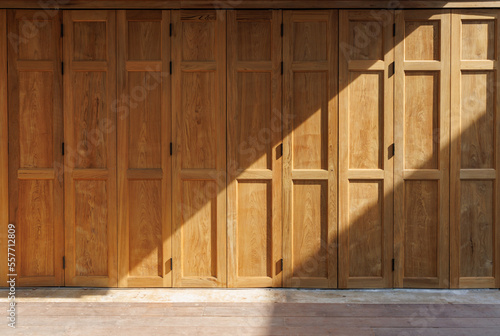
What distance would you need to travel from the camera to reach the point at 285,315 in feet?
12.4

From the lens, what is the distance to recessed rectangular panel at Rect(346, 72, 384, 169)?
4309 mm

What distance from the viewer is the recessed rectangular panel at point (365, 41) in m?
4.29

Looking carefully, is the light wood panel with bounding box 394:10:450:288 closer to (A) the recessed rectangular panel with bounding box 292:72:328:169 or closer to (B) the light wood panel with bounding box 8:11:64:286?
(A) the recessed rectangular panel with bounding box 292:72:328:169

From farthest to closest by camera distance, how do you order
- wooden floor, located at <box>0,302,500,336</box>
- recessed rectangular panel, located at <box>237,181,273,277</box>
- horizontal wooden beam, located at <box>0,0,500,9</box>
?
recessed rectangular panel, located at <box>237,181,273,277</box>, horizontal wooden beam, located at <box>0,0,500,9</box>, wooden floor, located at <box>0,302,500,336</box>

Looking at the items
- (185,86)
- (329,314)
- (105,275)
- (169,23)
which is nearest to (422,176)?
(329,314)

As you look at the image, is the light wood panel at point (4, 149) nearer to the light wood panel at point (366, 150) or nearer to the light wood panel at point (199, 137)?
the light wood panel at point (199, 137)

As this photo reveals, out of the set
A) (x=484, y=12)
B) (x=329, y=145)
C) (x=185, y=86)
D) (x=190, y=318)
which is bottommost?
(x=190, y=318)

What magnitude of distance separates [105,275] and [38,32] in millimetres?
2194

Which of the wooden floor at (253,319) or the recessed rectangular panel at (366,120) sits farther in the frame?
the recessed rectangular panel at (366,120)

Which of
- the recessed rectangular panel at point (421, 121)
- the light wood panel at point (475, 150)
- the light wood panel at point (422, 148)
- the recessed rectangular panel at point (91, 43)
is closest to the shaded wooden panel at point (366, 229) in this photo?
the light wood panel at point (422, 148)

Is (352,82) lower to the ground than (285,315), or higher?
higher

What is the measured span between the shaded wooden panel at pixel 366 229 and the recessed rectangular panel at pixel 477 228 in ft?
2.32

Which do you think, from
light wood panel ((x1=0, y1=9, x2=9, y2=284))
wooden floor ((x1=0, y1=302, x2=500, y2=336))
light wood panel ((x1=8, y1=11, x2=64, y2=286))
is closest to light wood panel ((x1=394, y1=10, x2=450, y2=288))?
wooden floor ((x1=0, y1=302, x2=500, y2=336))

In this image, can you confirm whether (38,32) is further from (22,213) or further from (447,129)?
(447,129)
